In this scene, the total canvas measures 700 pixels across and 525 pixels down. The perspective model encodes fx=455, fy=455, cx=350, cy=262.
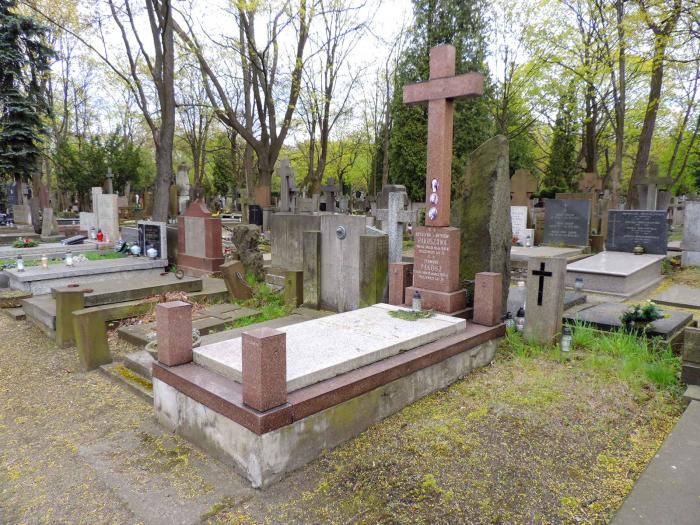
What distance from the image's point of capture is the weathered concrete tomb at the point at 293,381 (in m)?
3.08

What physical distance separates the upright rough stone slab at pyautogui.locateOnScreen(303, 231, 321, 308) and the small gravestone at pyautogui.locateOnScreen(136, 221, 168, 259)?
423 cm

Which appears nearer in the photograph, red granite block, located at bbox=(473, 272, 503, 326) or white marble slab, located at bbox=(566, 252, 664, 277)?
red granite block, located at bbox=(473, 272, 503, 326)

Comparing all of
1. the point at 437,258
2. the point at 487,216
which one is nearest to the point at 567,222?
the point at 487,216

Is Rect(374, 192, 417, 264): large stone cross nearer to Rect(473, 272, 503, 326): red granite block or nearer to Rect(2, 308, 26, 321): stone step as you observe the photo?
Rect(473, 272, 503, 326): red granite block

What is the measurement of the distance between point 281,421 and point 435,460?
1.17 metres

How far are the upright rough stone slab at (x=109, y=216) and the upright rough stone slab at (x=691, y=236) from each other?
49.5ft

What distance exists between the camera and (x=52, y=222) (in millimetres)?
14469

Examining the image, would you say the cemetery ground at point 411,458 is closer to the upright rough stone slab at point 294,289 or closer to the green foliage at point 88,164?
the upright rough stone slab at point 294,289

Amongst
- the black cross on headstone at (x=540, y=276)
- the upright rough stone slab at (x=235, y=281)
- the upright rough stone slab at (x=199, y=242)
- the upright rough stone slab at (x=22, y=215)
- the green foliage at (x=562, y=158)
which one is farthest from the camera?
the green foliage at (x=562, y=158)

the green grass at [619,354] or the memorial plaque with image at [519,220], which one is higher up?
the memorial plaque with image at [519,220]

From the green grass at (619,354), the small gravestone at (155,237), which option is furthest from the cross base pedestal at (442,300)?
the small gravestone at (155,237)

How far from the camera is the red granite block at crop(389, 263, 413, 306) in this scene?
6109mm

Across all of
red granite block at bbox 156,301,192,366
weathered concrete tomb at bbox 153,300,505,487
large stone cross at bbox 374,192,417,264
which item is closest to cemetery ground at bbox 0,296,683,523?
weathered concrete tomb at bbox 153,300,505,487

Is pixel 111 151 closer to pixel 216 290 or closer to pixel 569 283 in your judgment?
pixel 216 290
